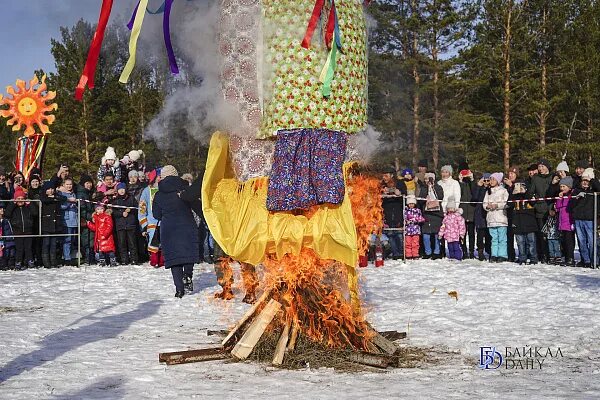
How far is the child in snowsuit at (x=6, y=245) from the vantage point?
13719 millimetres

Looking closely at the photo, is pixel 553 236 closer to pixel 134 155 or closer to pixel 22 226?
pixel 134 155

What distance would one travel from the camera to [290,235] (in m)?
5.79

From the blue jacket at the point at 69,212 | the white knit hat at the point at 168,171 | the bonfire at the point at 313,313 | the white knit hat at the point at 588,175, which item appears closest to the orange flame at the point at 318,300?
the bonfire at the point at 313,313

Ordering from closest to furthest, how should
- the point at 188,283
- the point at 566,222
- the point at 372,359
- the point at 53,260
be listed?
the point at 372,359, the point at 188,283, the point at 566,222, the point at 53,260

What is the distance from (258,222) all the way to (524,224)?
9.13m

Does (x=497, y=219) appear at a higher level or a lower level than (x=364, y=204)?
lower

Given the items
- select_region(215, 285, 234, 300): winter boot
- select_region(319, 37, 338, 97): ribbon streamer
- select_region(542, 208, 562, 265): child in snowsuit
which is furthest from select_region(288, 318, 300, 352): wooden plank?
select_region(542, 208, 562, 265): child in snowsuit

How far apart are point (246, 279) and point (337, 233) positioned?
146 centimetres

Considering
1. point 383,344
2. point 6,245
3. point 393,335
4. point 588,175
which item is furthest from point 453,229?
point 383,344

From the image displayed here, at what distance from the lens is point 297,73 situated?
5.74 meters

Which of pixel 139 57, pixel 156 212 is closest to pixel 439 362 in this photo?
pixel 139 57

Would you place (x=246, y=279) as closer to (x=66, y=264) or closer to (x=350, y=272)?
(x=350, y=272)

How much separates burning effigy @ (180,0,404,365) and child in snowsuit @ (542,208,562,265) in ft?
27.6

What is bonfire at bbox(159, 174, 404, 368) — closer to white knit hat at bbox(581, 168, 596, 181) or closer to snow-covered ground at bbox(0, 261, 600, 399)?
snow-covered ground at bbox(0, 261, 600, 399)
